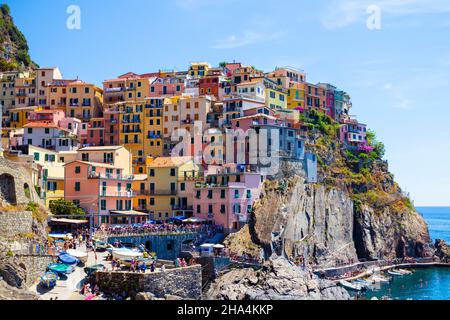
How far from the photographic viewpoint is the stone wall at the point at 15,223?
46.8 metres

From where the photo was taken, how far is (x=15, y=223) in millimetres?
48094

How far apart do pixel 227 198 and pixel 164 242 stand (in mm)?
10095

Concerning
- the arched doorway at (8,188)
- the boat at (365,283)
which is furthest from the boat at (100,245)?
the boat at (365,283)

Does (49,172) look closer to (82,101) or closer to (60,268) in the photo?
(60,268)

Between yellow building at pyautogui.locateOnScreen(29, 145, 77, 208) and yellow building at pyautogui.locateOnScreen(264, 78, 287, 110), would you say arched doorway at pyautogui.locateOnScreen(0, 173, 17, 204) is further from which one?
yellow building at pyautogui.locateOnScreen(264, 78, 287, 110)

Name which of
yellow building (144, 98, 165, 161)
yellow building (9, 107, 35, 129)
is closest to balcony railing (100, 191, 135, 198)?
yellow building (144, 98, 165, 161)

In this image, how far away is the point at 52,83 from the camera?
10712 centimetres

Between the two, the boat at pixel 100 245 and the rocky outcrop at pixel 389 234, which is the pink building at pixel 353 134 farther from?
the boat at pixel 100 245

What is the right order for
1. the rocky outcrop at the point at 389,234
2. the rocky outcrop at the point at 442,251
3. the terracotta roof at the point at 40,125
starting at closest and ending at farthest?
the terracotta roof at the point at 40,125 → the rocky outcrop at the point at 389,234 → the rocky outcrop at the point at 442,251

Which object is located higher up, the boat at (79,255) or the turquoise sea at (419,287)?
the boat at (79,255)

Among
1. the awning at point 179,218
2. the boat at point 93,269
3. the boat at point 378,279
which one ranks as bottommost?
the boat at point 378,279

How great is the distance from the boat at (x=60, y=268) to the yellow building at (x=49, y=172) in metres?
19.3
